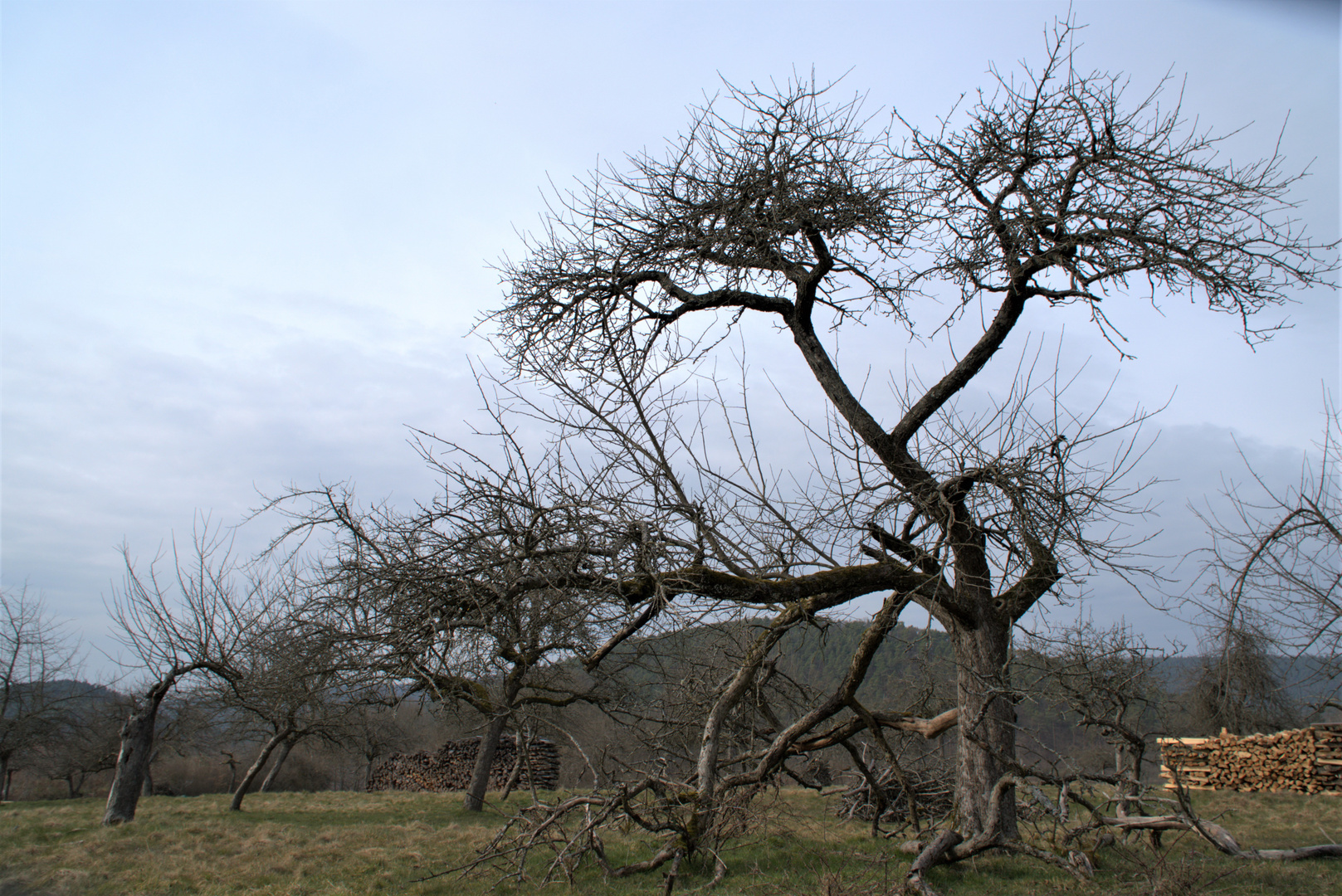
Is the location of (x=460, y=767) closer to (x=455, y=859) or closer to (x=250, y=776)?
(x=250, y=776)

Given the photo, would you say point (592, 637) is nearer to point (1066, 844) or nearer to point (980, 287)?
point (1066, 844)

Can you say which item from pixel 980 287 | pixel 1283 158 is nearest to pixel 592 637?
pixel 980 287

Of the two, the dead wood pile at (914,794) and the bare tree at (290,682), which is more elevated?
the bare tree at (290,682)

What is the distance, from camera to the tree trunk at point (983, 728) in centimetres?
560

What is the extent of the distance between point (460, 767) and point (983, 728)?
21677 millimetres

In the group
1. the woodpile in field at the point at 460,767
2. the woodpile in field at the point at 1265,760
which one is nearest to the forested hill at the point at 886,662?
the woodpile in field at the point at 1265,760

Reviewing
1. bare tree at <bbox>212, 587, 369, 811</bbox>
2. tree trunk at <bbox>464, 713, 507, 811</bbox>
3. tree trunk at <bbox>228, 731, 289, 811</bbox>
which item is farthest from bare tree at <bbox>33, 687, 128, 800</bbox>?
tree trunk at <bbox>464, 713, 507, 811</bbox>

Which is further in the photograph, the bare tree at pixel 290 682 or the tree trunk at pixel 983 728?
the tree trunk at pixel 983 728

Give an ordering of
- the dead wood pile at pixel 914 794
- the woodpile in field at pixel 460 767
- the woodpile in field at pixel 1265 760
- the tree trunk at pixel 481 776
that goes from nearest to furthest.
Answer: the dead wood pile at pixel 914 794, the tree trunk at pixel 481 776, the woodpile in field at pixel 1265 760, the woodpile in field at pixel 460 767

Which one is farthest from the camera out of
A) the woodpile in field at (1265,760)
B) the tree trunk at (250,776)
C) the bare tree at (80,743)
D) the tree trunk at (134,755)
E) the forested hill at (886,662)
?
the bare tree at (80,743)

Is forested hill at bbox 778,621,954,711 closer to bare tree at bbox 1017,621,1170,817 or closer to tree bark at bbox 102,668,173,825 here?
bare tree at bbox 1017,621,1170,817

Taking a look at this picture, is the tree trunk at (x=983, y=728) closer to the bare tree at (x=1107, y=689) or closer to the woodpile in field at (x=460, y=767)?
the bare tree at (x=1107, y=689)

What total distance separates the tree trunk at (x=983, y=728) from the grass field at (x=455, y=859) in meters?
0.39

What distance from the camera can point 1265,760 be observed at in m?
15.2
